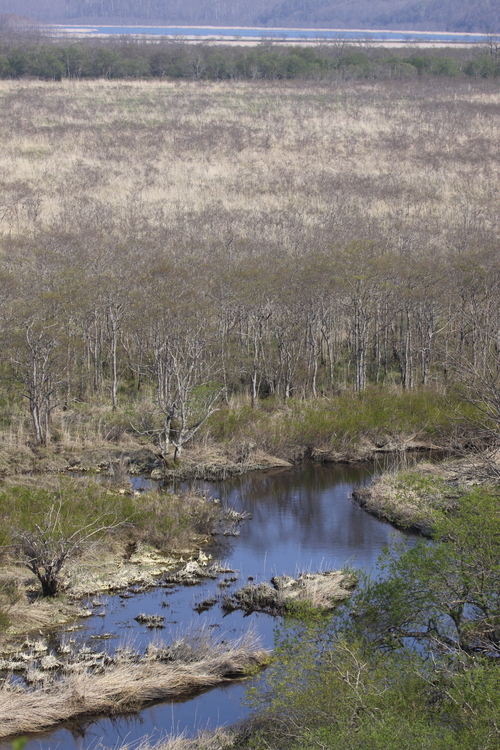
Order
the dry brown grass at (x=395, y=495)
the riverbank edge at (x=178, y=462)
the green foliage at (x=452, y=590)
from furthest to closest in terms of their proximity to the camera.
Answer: the riverbank edge at (x=178, y=462) < the dry brown grass at (x=395, y=495) < the green foliage at (x=452, y=590)

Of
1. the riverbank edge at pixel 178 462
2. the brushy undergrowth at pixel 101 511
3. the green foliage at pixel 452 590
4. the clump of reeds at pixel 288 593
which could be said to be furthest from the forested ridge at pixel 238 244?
the brushy undergrowth at pixel 101 511

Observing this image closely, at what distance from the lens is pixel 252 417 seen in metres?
32.2

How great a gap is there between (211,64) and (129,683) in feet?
321

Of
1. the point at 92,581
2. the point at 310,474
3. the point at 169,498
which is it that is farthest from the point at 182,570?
the point at 310,474

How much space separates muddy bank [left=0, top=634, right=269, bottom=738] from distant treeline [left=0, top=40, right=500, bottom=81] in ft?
293

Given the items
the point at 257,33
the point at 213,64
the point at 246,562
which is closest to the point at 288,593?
the point at 246,562

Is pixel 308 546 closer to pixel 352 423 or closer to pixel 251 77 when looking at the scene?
pixel 352 423

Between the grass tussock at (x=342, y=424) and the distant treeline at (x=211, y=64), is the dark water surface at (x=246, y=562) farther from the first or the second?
the distant treeline at (x=211, y=64)

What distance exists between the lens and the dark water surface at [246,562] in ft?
44.5

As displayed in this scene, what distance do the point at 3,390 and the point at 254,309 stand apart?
11.7 metres

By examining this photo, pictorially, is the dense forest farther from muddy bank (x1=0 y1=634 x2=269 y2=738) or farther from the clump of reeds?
muddy bank (x1=0 y1=634 x2=269 y2=738)

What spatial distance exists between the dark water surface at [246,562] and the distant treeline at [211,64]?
78.3 m

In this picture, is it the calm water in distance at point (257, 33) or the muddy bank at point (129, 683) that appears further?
the calm water in distance at point (257, 33)

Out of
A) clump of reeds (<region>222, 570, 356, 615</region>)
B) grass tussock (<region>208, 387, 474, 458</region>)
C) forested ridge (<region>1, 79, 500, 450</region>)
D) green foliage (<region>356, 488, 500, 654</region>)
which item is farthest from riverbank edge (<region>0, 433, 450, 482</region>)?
green foliage (<region>356, 488, 500, 654</region>)
